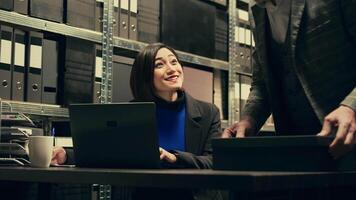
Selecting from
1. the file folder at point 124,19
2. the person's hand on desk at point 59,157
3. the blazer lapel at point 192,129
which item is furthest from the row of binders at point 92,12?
the person's hand on desk at point 59,157

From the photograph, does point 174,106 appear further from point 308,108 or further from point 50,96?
point 308,108

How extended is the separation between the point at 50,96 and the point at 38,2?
42 centimetres

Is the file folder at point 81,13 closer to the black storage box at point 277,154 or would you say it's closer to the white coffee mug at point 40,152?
the white coffee mug at point 40,152

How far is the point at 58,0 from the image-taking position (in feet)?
7.91

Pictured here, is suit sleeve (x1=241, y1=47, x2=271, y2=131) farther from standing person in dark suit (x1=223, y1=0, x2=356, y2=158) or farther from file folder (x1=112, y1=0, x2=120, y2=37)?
file folder (x1=112, y1=0, x2=120, y2=37)

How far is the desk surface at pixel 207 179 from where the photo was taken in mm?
890

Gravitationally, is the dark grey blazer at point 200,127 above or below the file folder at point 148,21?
below

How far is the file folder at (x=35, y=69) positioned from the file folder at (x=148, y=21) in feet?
2.05

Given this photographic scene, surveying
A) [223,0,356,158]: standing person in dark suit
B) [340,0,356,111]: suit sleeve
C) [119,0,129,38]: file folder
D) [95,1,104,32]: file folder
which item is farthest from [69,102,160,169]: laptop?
[119,0,129,38]: file folder

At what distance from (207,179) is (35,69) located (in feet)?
5.24

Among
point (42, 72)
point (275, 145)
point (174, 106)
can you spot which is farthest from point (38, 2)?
point (275, 145)

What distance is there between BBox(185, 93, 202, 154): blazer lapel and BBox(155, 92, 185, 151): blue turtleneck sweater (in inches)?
0.8

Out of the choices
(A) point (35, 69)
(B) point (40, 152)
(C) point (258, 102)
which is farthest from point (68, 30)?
(C) point (258, 102)

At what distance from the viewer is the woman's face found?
225cm
